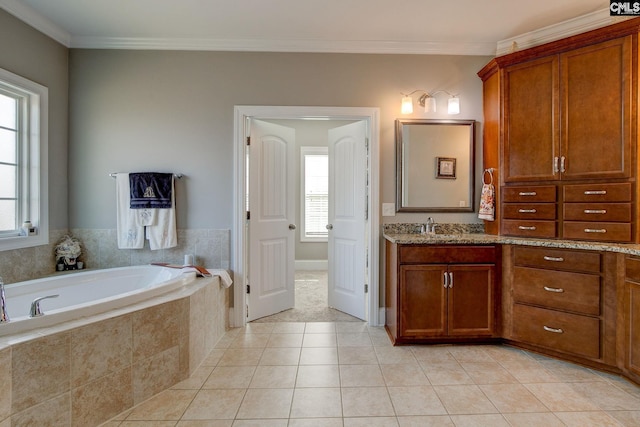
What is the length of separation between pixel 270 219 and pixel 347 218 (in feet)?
2.61

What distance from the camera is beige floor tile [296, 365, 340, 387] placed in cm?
201

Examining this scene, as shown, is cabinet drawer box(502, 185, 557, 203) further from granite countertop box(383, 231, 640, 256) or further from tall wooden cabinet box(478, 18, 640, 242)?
granite countertop box(383, 231, 640, 256)

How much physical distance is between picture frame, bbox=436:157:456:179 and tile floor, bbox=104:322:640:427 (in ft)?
4.89

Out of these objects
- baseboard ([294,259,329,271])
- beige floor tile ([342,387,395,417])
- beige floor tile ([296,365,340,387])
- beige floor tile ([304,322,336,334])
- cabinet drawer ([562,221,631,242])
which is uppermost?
cabinet drawer ([562,221,631,242])

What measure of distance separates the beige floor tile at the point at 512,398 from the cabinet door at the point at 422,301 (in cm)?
56

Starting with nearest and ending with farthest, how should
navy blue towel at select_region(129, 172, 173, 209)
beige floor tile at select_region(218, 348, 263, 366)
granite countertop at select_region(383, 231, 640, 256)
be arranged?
granite countertop at select_region(383, 231, 640, 256)
beige floor tile at select_region(218, 348, 263, 366)
navy blue towel at select_region(129, 172, 173, 209)

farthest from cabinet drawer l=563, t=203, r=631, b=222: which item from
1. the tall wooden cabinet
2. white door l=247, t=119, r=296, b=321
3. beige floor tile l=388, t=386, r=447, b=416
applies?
white door l=247, t=119, r=296, b=321

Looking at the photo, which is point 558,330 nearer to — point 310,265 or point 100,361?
point 100,361

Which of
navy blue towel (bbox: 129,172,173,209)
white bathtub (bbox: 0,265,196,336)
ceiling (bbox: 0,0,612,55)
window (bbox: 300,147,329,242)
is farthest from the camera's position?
window (bbox: 300,147,329,242)

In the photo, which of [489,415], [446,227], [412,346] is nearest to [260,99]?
[446,227]

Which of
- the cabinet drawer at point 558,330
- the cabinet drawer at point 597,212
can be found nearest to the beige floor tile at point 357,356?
the cabinet drawer at point 558,330

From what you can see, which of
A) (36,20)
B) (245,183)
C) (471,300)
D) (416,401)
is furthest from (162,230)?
(471,300)

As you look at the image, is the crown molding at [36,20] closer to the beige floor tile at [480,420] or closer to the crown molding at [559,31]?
the crown molding at [559,31]

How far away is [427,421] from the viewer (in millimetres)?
1661
